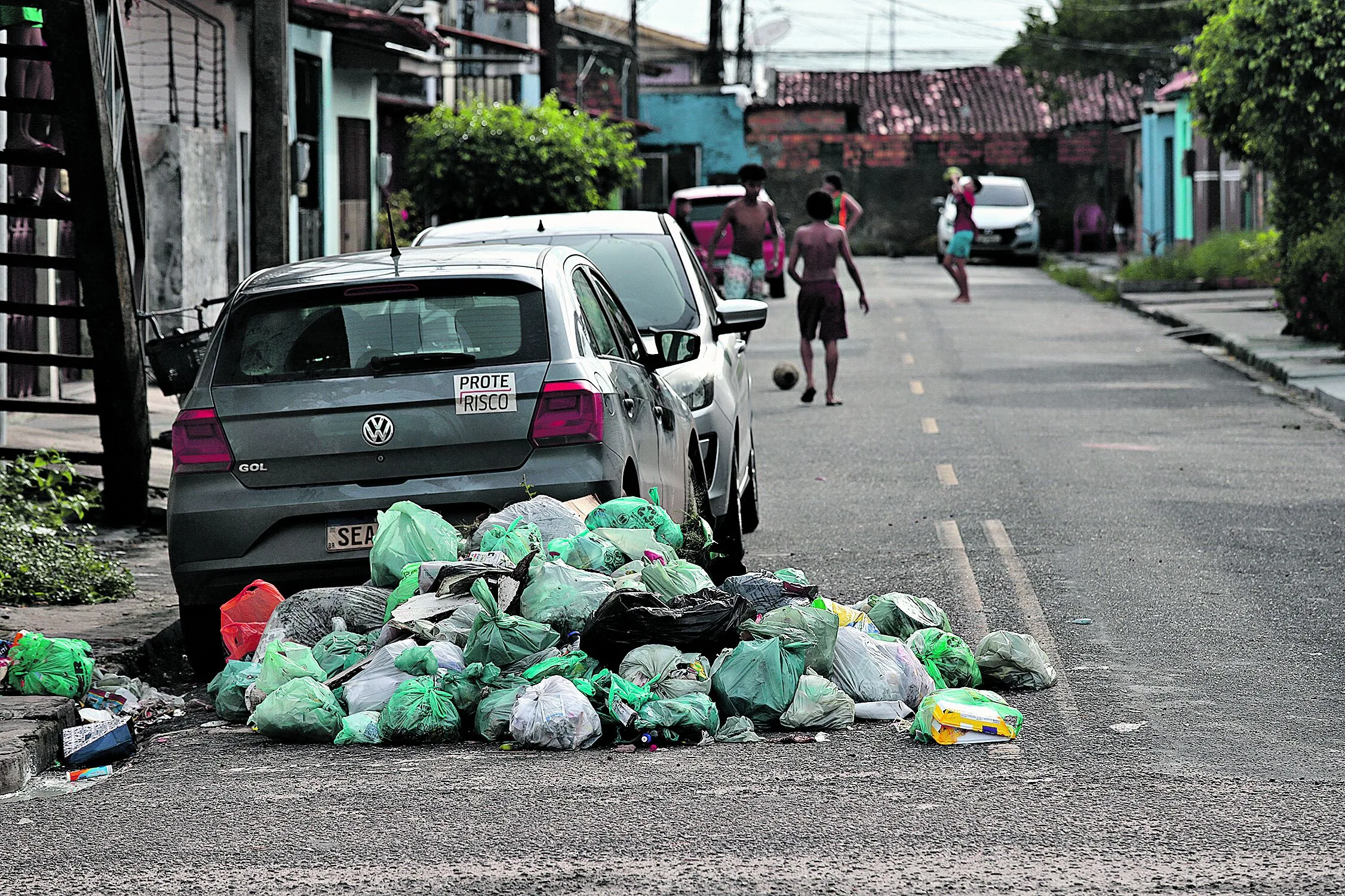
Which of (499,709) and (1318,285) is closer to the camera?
(499,709)

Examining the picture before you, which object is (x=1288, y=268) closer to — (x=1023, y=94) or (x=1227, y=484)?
(x=1227, y=484)

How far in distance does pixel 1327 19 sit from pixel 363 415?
52.2 feet

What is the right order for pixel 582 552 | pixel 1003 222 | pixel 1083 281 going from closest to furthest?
pixel 582 552 → pixel 1083 281 → pixel 1003 222

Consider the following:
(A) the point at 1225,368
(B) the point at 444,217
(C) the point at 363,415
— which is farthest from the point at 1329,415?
(B) the point at 444,217

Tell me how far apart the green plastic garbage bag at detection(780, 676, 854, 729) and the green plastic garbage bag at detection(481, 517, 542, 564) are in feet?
3.62

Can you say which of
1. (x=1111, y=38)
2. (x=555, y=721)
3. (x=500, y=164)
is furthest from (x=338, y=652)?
(x=1111, y=38)

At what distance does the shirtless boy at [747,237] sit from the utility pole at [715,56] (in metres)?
44.3

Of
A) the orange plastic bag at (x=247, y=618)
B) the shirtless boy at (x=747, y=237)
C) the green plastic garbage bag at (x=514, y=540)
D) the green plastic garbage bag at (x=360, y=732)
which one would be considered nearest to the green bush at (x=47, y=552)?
the orange plastic bag at (x=247, y=618)

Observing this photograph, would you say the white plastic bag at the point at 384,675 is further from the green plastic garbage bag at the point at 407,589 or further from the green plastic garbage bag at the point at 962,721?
the green plastic garbage bag at the point at 962,721

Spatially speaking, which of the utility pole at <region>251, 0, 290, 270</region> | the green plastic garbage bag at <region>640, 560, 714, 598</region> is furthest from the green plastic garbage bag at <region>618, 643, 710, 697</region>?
the utility pole at <region>251, 0, 290, 270</region>

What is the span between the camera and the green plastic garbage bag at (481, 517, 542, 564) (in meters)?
6.80

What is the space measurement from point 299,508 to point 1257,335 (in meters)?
18.0

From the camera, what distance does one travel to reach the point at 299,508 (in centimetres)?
715

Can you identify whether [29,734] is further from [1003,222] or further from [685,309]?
[1003,222]
